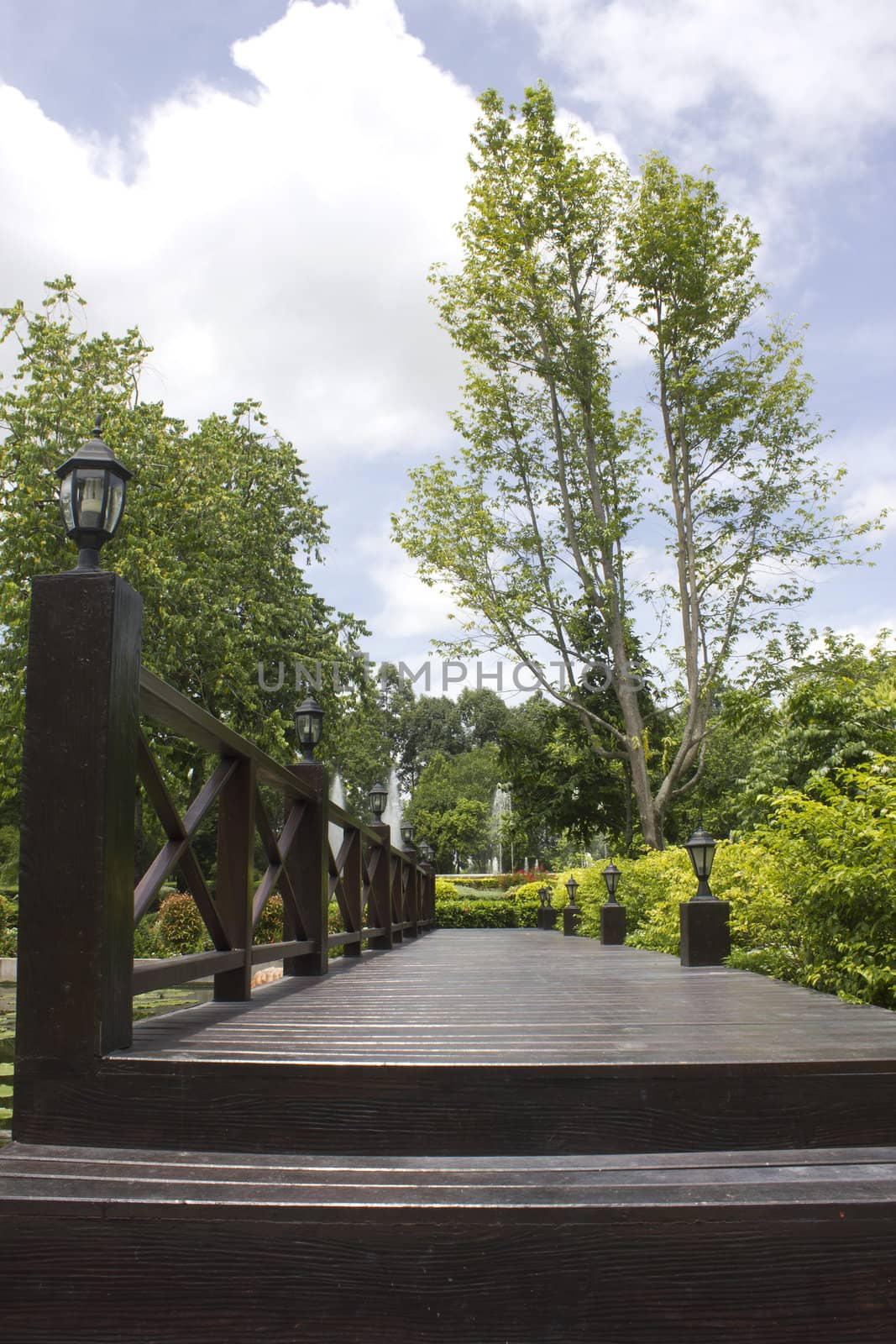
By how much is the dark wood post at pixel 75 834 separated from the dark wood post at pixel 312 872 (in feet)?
7.20

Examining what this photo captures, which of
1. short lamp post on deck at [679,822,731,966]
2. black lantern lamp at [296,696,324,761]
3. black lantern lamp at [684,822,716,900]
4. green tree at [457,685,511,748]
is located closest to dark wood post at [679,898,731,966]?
short lamp post on deck at [679,822,731,966]

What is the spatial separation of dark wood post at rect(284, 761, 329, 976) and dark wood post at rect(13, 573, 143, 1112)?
219 cm

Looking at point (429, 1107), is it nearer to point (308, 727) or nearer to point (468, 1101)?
point (468, 1101)

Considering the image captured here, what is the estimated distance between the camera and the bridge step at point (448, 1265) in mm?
1582

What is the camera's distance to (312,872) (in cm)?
443

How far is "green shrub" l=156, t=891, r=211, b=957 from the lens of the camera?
1362 cm

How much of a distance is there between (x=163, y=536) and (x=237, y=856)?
15190 mm

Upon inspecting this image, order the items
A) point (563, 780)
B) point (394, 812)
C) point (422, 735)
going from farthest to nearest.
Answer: point (422, 735)
point (394, 812)
point (563, 780)

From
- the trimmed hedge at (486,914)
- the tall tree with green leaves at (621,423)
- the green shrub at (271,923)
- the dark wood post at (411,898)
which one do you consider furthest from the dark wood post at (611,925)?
the trimmed hedge at (486,914)

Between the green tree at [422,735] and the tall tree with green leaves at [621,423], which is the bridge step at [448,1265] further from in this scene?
the green tree at [422,735]

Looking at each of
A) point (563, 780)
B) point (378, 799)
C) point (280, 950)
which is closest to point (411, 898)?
point (378, 799)

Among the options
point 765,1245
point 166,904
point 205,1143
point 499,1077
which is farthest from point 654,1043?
point 166,904

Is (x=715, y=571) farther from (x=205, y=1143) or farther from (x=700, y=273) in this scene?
(x=205, y=1143)

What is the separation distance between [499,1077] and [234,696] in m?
17.1
